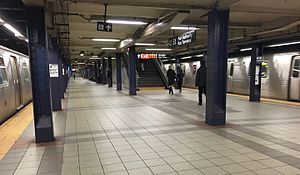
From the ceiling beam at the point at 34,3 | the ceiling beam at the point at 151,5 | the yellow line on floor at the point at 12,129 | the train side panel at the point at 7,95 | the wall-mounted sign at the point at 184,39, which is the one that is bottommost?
the yellow line on floor at the point at 12,129

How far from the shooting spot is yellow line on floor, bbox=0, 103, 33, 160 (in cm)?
438

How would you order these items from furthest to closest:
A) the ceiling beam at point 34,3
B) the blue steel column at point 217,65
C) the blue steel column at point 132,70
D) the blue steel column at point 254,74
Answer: the blue steel column at point 132,70, the blue steel column at point 254,74, the blue steel column at point 217,65, the ceiling beam at point 34,3

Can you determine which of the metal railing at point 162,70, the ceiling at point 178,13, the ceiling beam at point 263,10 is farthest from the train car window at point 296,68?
the metal railing at point 162,70

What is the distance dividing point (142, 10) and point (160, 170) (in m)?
4.37

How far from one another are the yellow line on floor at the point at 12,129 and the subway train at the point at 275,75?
33.0ft

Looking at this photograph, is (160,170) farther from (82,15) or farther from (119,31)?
(119,31)

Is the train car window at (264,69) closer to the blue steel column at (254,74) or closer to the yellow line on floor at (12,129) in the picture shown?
the blue steel column at (254,74)

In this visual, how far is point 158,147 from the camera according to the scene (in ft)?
13.7

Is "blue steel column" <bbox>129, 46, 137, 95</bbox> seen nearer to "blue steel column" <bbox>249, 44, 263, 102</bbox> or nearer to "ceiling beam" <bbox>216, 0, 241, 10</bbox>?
"blue steel column" <bbox>249, 44, 263, 102</bbox>

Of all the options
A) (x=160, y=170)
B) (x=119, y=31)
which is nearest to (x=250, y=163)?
(x=160, y=170)

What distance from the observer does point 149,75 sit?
19.0 m

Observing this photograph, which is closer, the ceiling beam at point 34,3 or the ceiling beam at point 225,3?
the ceiling beam at point 34,3

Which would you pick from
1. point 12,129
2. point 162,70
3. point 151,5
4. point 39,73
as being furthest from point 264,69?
point 12,129

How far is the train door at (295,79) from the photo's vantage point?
31.5 ft
